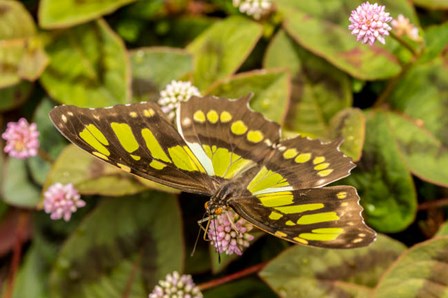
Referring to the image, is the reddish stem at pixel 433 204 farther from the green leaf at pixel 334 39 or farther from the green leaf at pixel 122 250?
the green leaf at pixel 122 250

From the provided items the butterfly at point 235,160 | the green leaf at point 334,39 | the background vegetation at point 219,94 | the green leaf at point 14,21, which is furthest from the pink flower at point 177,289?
the green leaf at point 14,21

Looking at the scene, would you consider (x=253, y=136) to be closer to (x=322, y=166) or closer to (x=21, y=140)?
(x=322, y=166)

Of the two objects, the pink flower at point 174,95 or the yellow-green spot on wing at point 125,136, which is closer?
the yellow-green spot on wing at point 125,136

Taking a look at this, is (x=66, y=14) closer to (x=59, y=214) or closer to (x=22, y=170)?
(x=22, y=170)

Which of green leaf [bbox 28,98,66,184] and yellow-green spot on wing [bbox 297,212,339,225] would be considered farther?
green leaf [bbox 28,98,66,184]

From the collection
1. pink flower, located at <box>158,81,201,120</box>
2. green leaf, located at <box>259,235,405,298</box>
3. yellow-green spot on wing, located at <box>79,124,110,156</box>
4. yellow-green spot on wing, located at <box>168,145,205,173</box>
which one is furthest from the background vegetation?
yellow-green spot on wing, located at <box>79,124,110,156</box>

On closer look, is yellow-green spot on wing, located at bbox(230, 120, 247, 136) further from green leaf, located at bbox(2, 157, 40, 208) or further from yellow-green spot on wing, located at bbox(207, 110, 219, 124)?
green leaf, located at bbox(2, 157, 40, 208)

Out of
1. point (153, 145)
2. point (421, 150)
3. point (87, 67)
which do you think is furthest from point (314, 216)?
point (87, 67)

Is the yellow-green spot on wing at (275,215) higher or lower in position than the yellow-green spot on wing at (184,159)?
higher
